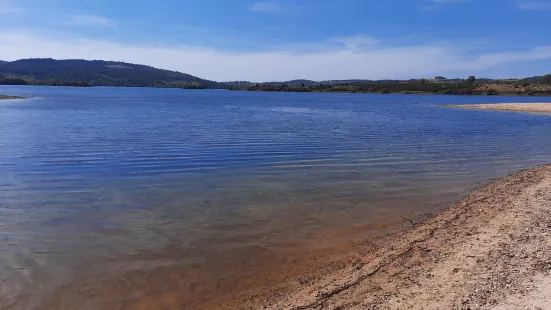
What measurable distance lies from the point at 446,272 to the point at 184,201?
721 centimetres

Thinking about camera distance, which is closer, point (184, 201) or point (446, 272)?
point (446, 272)

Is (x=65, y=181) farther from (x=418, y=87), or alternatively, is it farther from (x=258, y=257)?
(x=418, y=87)

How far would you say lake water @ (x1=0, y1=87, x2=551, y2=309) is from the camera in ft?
24.7

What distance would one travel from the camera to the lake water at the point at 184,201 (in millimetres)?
7520

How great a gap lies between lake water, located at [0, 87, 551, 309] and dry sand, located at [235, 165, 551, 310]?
1.28 m

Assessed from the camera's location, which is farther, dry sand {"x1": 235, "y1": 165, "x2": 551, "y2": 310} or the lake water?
the lake water

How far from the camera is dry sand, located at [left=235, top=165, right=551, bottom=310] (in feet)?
19.2

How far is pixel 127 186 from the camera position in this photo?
13.5 m

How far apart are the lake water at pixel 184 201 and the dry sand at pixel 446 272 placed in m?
1.28

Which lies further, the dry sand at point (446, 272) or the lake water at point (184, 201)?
the lake water at point (184, 201)

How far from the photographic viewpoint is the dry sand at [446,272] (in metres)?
5.86

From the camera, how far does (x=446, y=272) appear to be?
6809mm

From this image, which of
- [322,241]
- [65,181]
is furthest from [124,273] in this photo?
[65,181]

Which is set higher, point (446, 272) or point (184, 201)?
point (446, 272)
